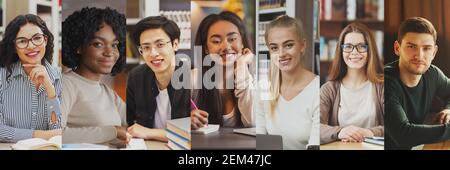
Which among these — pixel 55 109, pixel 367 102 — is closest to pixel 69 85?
pixel 55 109

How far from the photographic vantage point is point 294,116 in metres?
5.45

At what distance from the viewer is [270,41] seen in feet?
17.8

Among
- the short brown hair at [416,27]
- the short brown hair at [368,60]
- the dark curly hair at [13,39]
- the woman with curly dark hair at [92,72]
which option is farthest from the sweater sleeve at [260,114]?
the dark curly hair at [13,39]

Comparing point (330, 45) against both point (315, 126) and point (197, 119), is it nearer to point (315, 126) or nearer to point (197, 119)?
point (315, 126)

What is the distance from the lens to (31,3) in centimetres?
542

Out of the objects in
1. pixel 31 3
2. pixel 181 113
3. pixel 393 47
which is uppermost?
pixel 31 3

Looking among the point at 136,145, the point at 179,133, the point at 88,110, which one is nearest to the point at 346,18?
the point at 179,133

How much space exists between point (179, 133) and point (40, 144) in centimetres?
119

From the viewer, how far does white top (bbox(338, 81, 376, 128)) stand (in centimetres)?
544

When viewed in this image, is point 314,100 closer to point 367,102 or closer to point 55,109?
point 367,102

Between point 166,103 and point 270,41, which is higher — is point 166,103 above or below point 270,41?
below

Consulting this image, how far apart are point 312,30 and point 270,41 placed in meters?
0.37
